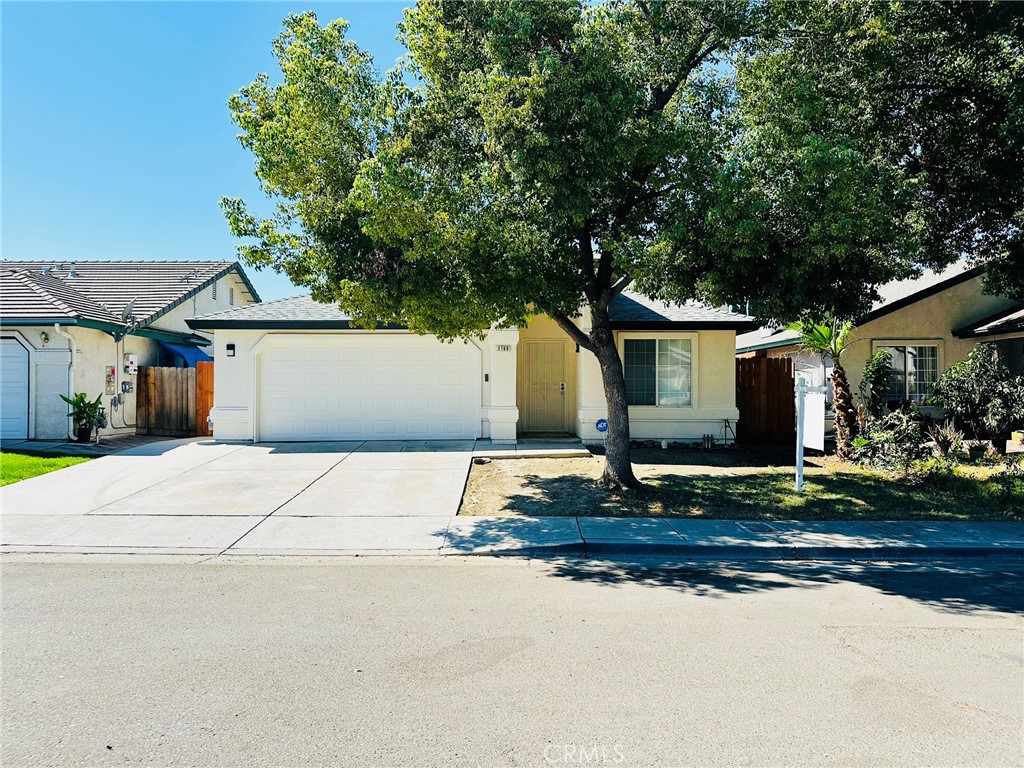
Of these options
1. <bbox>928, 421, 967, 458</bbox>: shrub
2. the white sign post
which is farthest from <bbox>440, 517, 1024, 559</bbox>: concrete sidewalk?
<bbox>928, 421, 967, 458</bbox>: shrub

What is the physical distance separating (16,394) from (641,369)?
15.3m

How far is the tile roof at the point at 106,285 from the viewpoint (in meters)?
15.1

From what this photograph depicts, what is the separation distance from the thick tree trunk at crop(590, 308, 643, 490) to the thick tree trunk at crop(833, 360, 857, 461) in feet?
17.2

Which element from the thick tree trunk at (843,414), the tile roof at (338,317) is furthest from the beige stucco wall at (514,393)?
the thick tree trunk at (843,414)

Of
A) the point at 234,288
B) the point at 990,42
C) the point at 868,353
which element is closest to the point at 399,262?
the point at 990,42

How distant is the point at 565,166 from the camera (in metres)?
7.10

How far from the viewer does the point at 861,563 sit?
6.61m

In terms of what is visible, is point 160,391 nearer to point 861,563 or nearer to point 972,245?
point 861,563

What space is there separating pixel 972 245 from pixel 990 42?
165 inches

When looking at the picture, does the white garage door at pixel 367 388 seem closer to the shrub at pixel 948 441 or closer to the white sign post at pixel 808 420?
the white sign post at pixel 808 420

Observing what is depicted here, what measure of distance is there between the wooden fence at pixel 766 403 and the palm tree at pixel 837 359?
10.0 ft

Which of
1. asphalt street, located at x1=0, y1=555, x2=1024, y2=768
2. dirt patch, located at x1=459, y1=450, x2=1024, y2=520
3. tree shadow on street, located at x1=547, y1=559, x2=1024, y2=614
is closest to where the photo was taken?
asphalt street, located at x1=0, y1=555, x2=1024, y2=768

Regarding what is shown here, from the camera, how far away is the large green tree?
713 cm

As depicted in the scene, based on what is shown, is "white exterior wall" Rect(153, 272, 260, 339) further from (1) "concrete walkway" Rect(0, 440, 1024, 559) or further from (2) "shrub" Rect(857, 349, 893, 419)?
(2) "shrub" Rect(857, 349, 893, 419)
